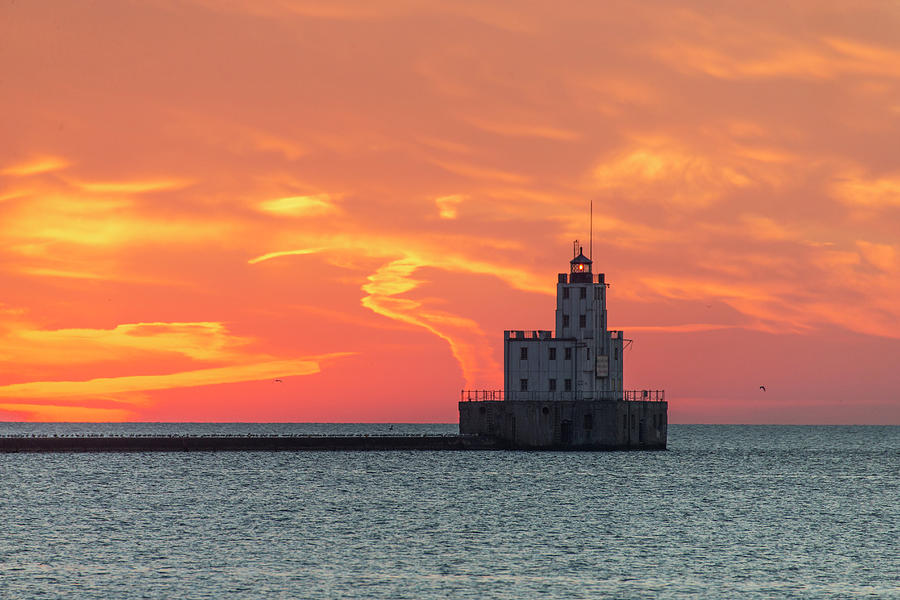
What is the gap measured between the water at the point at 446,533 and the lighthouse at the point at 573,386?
9.94m

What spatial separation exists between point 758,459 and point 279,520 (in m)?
95.4

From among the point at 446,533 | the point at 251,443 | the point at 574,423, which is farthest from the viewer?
the point at 251,443

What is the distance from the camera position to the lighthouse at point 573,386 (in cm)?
12269

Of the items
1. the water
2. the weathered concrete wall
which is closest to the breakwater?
the weathered concrete wall

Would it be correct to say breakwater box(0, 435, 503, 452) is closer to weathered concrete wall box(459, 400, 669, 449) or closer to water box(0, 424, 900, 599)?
weathered concrete wall box(459, 400, 669, 449)

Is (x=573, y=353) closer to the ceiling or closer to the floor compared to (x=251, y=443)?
closer to the ceiling

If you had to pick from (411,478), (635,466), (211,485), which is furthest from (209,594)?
(635,466)

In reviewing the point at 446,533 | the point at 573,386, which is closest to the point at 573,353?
the point at 573,386

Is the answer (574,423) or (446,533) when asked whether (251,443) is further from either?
(446,533)

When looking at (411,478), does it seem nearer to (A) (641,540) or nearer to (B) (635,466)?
(B) (635,466)

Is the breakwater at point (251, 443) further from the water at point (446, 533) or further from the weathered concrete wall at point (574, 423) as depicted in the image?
the water at point (446, 533)

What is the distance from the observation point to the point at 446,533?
205 feet

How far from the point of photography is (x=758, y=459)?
149875mm

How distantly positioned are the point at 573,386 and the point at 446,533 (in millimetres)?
62537
